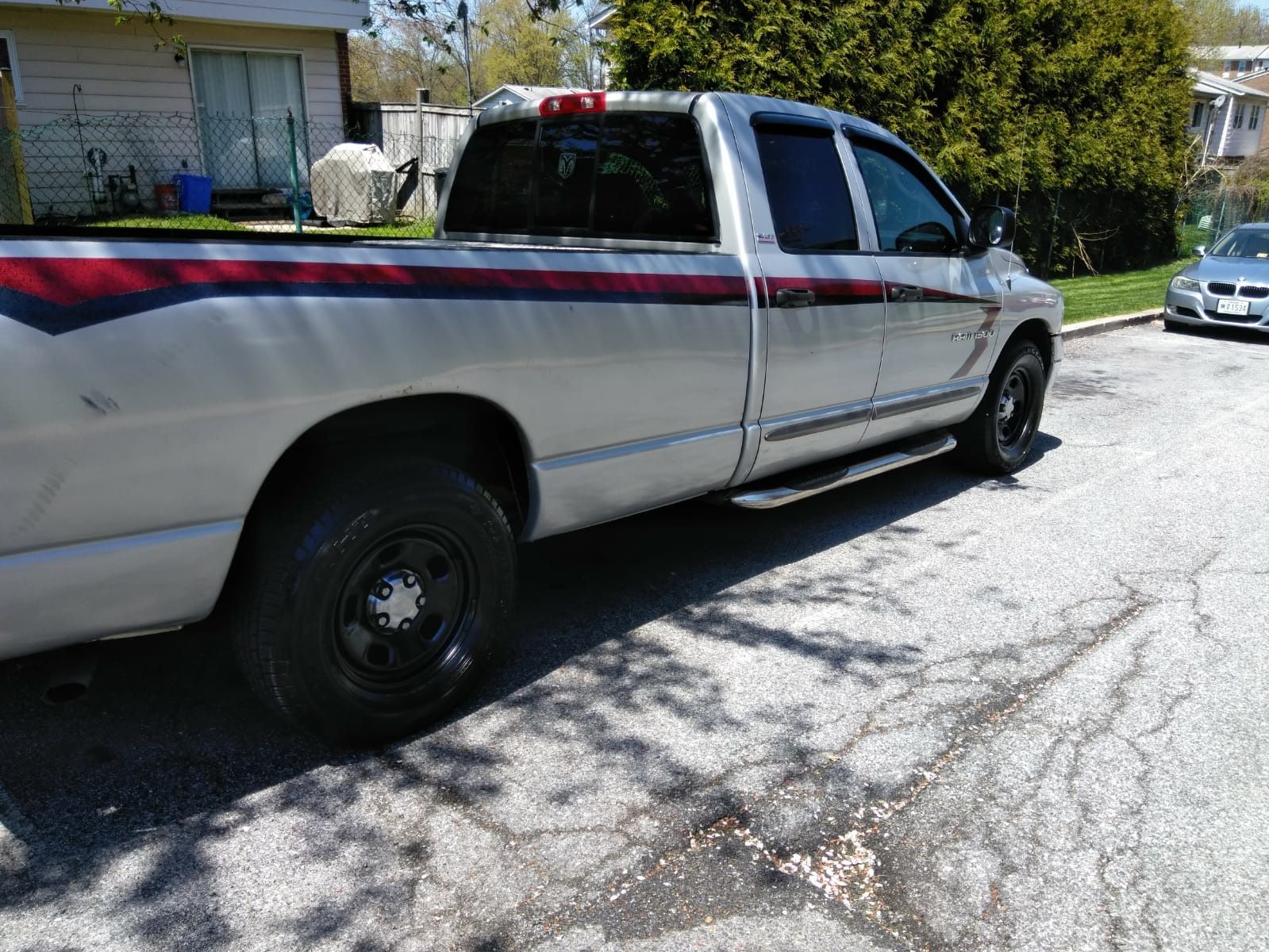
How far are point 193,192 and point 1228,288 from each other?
14.8 m

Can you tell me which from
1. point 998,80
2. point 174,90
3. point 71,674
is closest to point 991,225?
point 71,674

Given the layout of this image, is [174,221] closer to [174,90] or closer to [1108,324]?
[174,90]

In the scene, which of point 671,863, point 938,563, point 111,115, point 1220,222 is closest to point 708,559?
point 938,563

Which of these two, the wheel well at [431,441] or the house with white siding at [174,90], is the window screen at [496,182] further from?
the house with white siding at [174,90]

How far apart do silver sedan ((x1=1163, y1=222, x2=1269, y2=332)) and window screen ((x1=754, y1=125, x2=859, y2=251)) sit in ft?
34.5

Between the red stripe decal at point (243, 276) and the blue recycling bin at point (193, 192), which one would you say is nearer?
the red stripe decal at point (243, 276)

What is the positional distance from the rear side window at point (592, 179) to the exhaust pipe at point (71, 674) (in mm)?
2680

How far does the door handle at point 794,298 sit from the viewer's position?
4.20 meters

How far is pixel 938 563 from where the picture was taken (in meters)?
5.03

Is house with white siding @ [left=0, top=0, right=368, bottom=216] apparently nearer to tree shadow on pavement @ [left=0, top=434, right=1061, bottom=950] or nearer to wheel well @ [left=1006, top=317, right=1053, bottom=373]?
wheel well @ [left=1006, top=317, right=1053, bottom=373]

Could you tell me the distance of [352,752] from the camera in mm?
3234

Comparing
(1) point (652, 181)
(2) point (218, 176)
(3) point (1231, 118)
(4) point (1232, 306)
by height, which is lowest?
(4) point (1232, 306)

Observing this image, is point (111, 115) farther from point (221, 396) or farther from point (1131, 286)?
point (1131, 286)

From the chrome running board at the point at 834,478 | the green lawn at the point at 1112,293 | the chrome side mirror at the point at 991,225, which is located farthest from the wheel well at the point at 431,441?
the green lawn at the point at 1112,293
